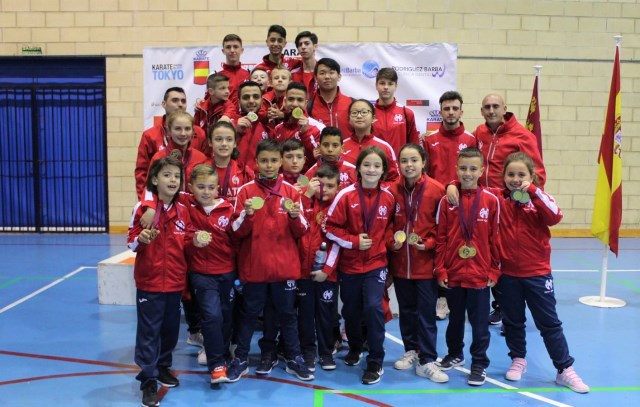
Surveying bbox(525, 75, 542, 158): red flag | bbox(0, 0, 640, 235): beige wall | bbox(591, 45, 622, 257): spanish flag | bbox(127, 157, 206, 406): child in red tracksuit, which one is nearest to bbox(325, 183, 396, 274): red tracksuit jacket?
bbox(127, 157, 206, 406): child in red tracksuit

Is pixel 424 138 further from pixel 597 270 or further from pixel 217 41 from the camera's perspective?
pixel 217 41

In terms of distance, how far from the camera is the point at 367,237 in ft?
14.4

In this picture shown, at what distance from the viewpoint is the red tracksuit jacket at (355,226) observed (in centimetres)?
443

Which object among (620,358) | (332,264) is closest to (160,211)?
(332,264)

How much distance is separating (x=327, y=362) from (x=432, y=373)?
32.1 inches

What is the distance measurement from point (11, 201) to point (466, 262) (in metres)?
9.53

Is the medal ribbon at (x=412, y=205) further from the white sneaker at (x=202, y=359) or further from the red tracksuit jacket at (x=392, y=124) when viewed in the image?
the white sneaker at (x=202, y=359)

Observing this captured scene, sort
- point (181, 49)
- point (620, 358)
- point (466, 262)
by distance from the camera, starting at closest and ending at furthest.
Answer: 1. point (466, 262)
2. point (620, 358)
3. point (181, 49)

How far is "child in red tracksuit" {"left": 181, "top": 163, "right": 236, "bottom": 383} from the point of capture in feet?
13.9

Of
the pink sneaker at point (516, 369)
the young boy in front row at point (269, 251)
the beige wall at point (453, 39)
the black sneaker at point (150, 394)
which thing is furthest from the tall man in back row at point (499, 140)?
the beige wall at point (453, 39)

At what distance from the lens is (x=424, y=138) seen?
18.5 ft

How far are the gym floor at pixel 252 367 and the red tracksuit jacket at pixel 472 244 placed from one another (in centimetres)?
80

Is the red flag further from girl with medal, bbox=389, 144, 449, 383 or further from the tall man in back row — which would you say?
girl with medal, bbox=389, 144, 449, 383

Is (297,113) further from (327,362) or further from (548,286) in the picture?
(548,286)
